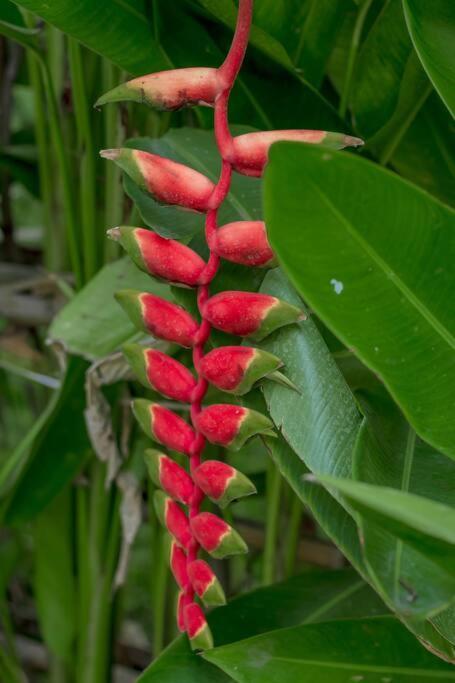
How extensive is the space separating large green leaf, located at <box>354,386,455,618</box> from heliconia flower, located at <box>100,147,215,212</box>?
13cm

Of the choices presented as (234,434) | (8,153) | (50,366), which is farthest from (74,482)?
(234,434)

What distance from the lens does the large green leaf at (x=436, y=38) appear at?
0.41 meters

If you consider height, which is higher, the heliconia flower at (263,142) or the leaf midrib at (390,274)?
the heliconia flower at (263,142)

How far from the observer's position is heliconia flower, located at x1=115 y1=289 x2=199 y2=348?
1.31 ft

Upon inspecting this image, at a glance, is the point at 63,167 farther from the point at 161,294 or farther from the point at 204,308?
the point at 204,308

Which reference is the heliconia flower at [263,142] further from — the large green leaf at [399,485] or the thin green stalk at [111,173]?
the thin green stalk at [111,173]

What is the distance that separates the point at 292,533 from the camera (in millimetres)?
782

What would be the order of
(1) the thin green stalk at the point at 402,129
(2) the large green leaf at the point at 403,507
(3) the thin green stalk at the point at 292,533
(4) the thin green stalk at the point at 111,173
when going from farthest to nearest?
(3) the thin green stalk at the point at 292,533
(4) the thin green stalk at the point at 111,173
(1) the thin green stalk at the point at 402,129
(2) the large green leaf at the point at 403,507

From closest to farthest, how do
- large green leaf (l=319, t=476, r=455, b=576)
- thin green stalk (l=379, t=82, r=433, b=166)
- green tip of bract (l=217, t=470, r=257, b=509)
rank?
large green leaf (l=319, t=476, r=455, b=576) → green tip of bract (l=217, t=470, r=257, b=509) → thin green stalk (l=379, t=82, r=433, b=166)

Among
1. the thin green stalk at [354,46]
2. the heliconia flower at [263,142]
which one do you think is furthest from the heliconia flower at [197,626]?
the thin green stalk at [354,46]

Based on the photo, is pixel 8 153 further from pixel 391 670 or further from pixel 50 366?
pixel 391 670

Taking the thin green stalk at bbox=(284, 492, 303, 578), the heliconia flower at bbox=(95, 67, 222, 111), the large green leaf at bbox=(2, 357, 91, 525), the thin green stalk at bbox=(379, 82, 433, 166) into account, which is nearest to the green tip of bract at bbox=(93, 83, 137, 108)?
→ the heliconia flower at bbox=(95, 67, 222, 111)

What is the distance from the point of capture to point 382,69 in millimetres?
537

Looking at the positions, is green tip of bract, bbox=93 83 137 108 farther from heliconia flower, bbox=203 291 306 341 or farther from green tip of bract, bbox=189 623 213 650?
green tip of bract, bbox=189 623 213 650
